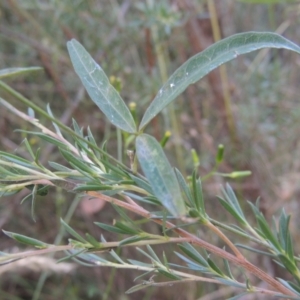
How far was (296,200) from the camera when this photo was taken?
40.1 inches

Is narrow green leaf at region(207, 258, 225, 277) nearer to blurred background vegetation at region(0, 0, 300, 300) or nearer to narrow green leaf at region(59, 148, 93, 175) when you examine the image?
narrow green leaf at region(59, 148, 93, 175)

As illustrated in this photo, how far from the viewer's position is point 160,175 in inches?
7.4

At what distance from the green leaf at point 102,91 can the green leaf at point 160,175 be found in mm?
16

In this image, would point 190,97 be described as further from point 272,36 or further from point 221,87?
point 272,36

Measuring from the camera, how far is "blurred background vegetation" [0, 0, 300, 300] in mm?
841

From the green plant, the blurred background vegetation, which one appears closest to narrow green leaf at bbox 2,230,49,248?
the green plant

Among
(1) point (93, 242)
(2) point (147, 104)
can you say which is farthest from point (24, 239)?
(2) point (147, 104)

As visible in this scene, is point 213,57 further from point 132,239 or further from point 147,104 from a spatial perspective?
point 147,104

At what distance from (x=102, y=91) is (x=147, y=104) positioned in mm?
617

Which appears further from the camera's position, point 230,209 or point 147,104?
point 147,104

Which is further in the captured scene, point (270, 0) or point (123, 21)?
point (123, 21)

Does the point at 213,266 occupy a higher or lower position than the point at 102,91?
lower

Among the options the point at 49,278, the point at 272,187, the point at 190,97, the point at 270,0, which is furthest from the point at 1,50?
the point at 270,0

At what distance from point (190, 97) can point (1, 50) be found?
17.2 inches
